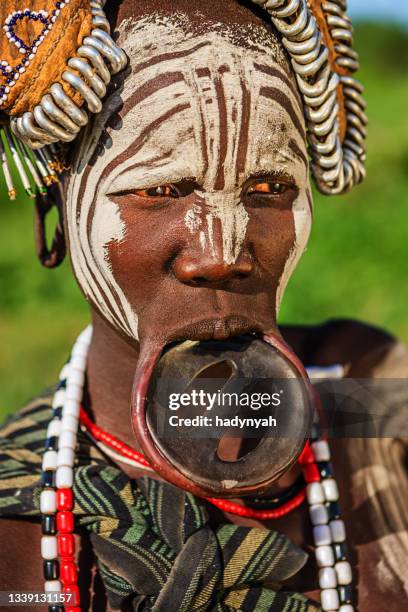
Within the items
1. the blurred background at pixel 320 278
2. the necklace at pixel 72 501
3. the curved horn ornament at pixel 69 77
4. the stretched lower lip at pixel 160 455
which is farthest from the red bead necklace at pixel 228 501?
the blurred background at pixel 320 278

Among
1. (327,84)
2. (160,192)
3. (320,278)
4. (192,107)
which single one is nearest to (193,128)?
(192,107)

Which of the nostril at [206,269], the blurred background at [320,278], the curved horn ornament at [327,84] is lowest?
the nostril at [206,269]

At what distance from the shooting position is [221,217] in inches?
81.0

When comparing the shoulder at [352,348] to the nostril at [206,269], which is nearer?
the nostril at [206,269]

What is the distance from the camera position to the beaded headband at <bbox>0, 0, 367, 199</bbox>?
203 centimetres

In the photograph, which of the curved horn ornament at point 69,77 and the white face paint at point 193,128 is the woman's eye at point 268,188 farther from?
the curved horn ornament at point 69,77

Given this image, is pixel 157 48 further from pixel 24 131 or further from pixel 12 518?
pixel 12 518

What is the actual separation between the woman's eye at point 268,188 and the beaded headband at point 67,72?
0.21 metres

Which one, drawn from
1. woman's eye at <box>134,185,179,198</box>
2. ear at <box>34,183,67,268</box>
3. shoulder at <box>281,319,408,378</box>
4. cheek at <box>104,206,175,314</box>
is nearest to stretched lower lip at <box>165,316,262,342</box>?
cheek at <box>104,206,175,314</box>

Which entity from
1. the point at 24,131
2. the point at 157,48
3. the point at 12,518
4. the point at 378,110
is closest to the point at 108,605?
the point at 12,518

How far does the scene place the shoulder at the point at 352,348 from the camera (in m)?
2.85

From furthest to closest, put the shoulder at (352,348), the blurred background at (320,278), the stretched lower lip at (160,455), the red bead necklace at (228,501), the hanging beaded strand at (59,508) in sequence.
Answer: the blurred background at (320,278) < the shoulder at (352,348) < the red bead necklace at (228,501) < the hanging beaded strand at (59,508) < the stretched lower lip at (160,455)

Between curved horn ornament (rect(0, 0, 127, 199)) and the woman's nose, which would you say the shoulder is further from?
curved horn ornament (rect(0, 0, 127, 199))

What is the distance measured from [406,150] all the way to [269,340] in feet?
27.7
